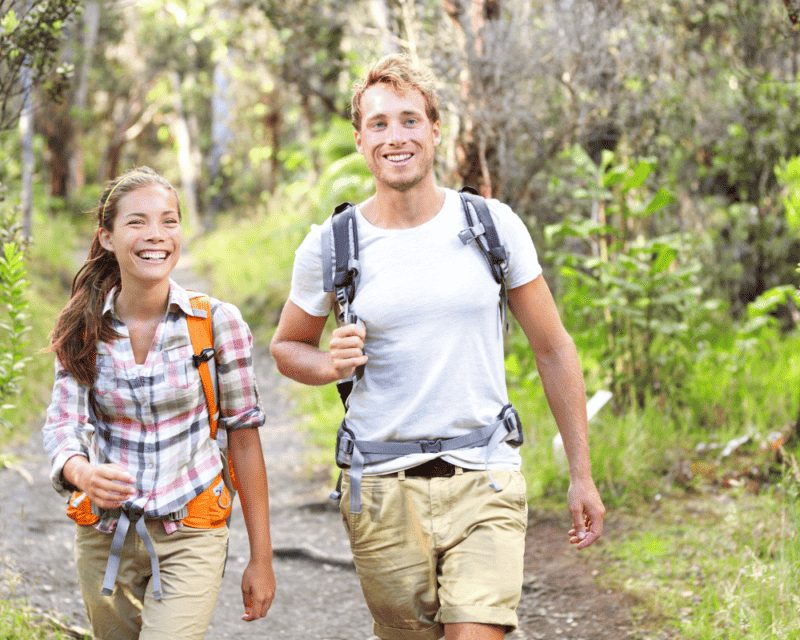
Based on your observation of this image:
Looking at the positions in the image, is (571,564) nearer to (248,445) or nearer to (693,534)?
(693,534)

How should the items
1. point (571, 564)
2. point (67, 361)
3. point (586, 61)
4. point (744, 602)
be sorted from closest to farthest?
point (67, 361)
point (744, 602)
point (571, 564)
point (586, 61)

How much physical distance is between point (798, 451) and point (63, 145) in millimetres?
20080

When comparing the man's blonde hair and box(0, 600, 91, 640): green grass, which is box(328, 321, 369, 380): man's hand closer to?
the man's blonde hair

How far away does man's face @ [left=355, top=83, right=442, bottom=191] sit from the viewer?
103 inches

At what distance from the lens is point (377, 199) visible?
2.73 metres

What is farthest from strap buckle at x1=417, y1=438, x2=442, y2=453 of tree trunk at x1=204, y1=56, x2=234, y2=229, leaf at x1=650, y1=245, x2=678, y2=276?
tree trunk at x1=204, y1=56, x2=234, y2=229

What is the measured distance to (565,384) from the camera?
2.71 meters

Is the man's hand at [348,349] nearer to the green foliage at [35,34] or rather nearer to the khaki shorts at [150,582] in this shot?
the khaki shorts at [150,582]

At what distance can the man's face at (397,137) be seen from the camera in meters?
2.61

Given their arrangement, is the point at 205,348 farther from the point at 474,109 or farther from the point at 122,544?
the point at 474,109

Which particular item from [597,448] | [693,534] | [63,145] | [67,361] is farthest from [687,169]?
[63,145]

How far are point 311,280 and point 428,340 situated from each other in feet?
1.50

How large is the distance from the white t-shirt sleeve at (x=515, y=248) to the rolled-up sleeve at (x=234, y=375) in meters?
0.85

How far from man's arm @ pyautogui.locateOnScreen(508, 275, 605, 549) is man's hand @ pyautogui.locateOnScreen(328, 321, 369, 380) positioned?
60 centimetres
